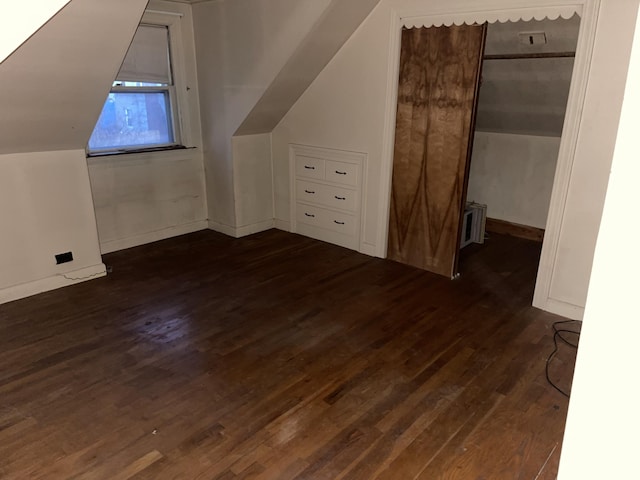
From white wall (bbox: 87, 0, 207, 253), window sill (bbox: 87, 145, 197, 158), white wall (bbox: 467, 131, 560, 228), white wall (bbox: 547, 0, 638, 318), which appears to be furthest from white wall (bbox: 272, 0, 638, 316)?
white wall (bbox: 467, 131, 560, 228)

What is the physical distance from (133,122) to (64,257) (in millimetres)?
1482

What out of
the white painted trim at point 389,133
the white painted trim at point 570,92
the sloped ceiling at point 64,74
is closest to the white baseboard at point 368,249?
the white painted trim at point 389,133

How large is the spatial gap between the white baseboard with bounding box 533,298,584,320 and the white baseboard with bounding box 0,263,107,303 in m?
3.34

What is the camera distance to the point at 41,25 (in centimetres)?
196

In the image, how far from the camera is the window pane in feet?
13.4

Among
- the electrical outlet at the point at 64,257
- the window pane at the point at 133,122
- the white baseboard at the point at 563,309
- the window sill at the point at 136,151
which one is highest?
the window pane at the point at 133,122

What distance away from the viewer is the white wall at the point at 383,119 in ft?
8.55

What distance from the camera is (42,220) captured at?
10.9 ft

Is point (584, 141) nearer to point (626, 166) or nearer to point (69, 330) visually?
point (626, 166)

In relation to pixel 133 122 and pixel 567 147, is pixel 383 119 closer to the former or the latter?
Result: pixel 567 147

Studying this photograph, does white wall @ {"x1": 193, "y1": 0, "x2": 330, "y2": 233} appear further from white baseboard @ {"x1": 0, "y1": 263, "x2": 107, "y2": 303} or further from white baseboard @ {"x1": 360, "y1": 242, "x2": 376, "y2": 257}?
white baseboard @ {"x1": 0, "y1": 263, "x2": 107, "y2": 303}

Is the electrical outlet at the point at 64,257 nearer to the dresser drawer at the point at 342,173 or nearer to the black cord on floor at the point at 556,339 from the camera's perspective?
the dresser drawer at the point at 342,173

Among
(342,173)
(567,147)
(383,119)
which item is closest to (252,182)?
(342,173)

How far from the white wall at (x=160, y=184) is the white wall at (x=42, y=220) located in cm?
64
